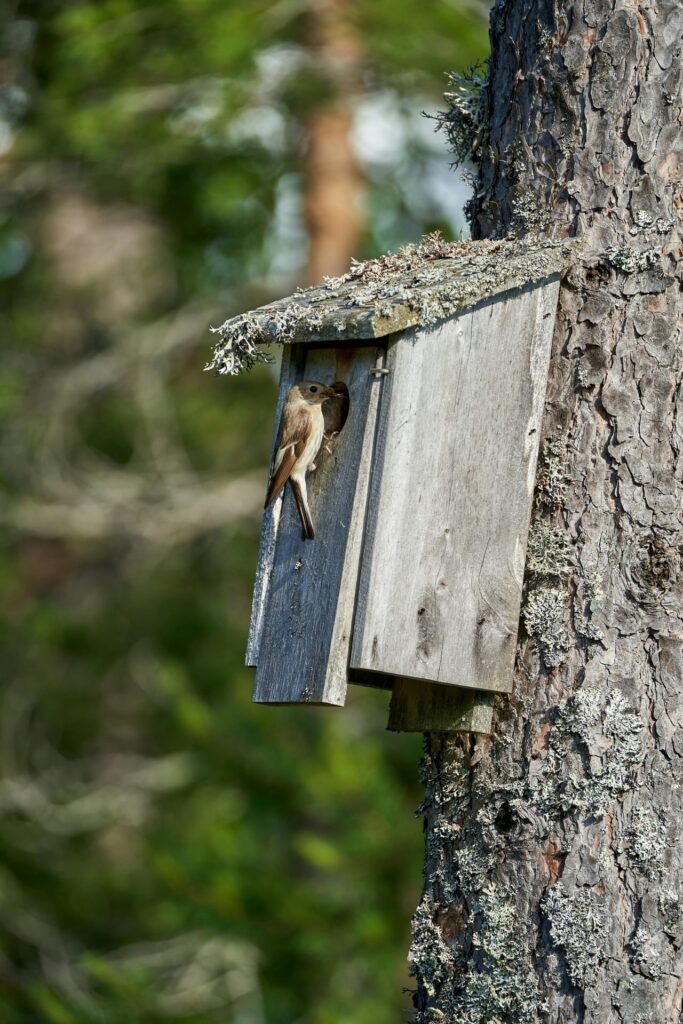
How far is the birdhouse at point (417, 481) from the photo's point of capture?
2596 millimetres

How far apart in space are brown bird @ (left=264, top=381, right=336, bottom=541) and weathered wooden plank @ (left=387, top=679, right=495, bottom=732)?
0.45 meters

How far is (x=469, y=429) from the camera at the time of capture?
2736 mm

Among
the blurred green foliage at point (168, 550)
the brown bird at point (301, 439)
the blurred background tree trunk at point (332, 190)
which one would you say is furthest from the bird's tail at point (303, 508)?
the blurred background tree trunk at point (332, 190)

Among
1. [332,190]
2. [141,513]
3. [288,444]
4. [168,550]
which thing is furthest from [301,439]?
[168,550]

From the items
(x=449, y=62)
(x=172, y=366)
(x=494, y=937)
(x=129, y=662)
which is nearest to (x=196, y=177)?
(x=449, y=62)

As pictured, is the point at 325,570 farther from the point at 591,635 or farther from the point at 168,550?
the point at 168,550

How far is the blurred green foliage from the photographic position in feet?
23.3

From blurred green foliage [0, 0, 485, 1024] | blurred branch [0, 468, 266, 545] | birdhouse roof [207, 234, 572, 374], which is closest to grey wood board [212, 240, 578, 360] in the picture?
birdhouse roof [207, 234, 572, 374]

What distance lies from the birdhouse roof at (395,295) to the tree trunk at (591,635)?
0.12 meters

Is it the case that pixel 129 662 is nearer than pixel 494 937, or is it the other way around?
pixel 494 937

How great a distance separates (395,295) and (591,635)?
83 centimetres

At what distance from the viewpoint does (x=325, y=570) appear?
8.73 feet

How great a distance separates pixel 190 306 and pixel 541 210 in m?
7.26

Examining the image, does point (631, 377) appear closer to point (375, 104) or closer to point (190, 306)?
point (375, 104)
